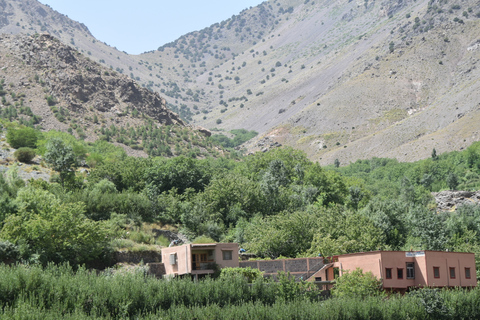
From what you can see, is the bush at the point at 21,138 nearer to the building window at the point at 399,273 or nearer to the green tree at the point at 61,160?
the green tree at the point at 61,160

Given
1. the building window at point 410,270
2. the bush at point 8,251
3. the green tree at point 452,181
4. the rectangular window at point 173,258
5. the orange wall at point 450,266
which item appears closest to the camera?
the bush at point 8,251

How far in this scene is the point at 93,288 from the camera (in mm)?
37250

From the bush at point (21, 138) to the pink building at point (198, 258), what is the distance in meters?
44.9

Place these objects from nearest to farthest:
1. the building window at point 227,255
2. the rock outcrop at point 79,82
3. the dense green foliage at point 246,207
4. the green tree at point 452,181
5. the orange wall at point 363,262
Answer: the orange wall at point 363,262 → the building window at point 227,255 → the dense green foliage at point 246,207 → the green tree at point 452,181 → the rock outcrop at point 79,82

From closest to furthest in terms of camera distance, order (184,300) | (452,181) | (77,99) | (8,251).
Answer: (184,300) < (8,251) < (452,181) < (77,99)

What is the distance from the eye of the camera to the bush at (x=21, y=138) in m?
88.8

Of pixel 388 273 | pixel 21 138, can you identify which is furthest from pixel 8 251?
pixel 21 138

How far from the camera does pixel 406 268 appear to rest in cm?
5122

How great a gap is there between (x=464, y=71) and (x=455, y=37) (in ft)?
73.7

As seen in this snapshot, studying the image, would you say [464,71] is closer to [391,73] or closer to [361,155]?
[391,73]

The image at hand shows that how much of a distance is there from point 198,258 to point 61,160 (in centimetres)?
3130

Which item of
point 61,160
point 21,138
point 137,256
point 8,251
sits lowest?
point 137,256

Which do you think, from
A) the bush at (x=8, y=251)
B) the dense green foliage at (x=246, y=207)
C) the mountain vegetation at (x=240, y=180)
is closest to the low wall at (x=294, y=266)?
the mountain vegetation at (x=240, y=180)

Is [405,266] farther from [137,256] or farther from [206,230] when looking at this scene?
[206,230]
